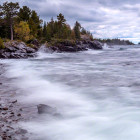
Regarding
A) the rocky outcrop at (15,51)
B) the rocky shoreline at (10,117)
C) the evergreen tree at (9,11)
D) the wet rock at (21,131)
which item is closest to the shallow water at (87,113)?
the wet rock at (21,131)

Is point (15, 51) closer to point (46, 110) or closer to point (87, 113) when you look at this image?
point (46, 110)

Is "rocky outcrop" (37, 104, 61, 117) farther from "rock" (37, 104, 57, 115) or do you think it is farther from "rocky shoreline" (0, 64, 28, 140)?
"rocky shoreline" (0, 64, 28, 140)

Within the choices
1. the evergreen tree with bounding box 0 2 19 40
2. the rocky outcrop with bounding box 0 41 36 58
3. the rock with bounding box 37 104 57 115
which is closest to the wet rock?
the rock with bounding box 37 104 57 115

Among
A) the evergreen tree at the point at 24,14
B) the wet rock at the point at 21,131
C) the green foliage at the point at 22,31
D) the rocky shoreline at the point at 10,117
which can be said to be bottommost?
the wet rock at the point at 21,131

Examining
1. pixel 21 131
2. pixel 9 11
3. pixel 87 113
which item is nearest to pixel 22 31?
pixel 9 11

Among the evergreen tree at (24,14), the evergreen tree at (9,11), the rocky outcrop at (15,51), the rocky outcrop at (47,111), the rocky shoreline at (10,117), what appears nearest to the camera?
the rocky shoreline at (10,117)

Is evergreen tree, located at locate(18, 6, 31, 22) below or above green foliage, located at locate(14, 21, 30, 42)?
above

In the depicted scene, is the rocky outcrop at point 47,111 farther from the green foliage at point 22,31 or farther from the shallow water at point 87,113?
the green foliage at point 22,31

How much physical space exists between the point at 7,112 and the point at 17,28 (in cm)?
4985

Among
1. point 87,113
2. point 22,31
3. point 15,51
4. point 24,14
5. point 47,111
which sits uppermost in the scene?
point 24,14

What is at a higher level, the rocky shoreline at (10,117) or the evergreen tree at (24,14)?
the evergreen tree at (24,14)

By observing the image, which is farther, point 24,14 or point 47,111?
point 24,14

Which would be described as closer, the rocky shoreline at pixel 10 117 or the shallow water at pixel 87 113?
the rocky shoreline at pixel 10 117

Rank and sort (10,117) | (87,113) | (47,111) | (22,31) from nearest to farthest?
1. (10,117)
2. (47,111)
3. (87,113)
4. (22,31)
